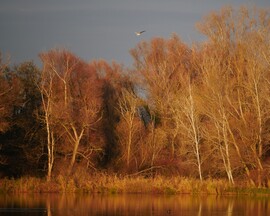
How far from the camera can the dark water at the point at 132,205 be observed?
95.8 feet

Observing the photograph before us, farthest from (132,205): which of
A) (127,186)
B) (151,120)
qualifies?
(151,120)

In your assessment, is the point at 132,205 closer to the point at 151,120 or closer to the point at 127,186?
the point at 127,186

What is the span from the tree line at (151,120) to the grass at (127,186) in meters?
1.59

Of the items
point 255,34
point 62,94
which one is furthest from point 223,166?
point 62,94

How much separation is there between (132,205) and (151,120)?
83.3 feet

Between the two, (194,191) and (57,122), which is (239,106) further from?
(57,122)

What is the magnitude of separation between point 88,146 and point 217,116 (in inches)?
453

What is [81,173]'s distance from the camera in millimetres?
44625

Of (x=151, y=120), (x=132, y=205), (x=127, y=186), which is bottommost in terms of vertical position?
(x=132, y=205)

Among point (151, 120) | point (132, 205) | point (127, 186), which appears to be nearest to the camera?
point (132, 205)

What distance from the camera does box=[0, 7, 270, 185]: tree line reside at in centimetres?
4512

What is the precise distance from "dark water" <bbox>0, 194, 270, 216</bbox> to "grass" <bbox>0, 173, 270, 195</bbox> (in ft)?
6.13

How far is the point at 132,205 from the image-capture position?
3294 centimetres

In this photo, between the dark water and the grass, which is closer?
the dark water
